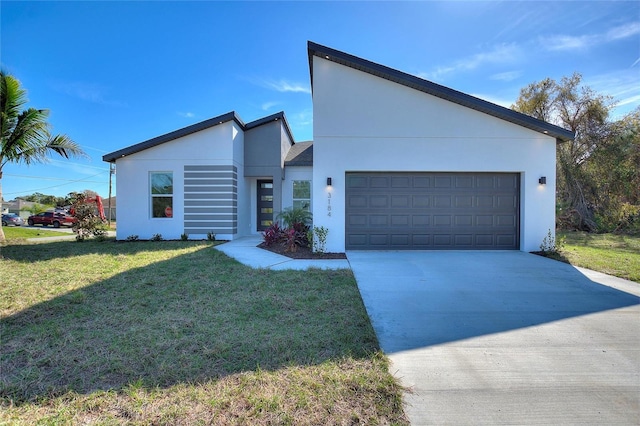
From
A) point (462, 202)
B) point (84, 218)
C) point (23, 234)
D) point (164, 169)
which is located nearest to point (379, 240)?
point (462, 202)

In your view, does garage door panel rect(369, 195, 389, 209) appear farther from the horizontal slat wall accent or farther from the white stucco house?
the horizontal slat wall accent

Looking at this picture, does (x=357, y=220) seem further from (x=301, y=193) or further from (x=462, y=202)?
(x=301, y=193)

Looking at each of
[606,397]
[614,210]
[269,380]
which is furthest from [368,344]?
[614,210]

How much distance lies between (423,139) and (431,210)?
2173mm

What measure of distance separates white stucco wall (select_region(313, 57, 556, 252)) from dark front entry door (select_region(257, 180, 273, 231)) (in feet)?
17.7

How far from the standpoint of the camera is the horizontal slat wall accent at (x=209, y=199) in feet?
34.8

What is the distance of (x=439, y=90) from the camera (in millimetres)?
8117

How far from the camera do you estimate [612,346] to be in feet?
10.0

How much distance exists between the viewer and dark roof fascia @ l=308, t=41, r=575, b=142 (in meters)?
8.02

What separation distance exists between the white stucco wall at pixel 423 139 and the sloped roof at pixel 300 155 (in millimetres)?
4037

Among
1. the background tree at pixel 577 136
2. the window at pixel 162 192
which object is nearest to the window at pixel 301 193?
the window at pixel 162 192

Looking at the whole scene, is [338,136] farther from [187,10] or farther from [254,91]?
[254,91]

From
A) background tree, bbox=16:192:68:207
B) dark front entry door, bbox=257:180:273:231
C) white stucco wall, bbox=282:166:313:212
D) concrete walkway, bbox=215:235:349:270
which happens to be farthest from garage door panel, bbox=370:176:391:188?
background tree, bbox=16:192:68:207

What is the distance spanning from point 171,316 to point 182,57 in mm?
10820
